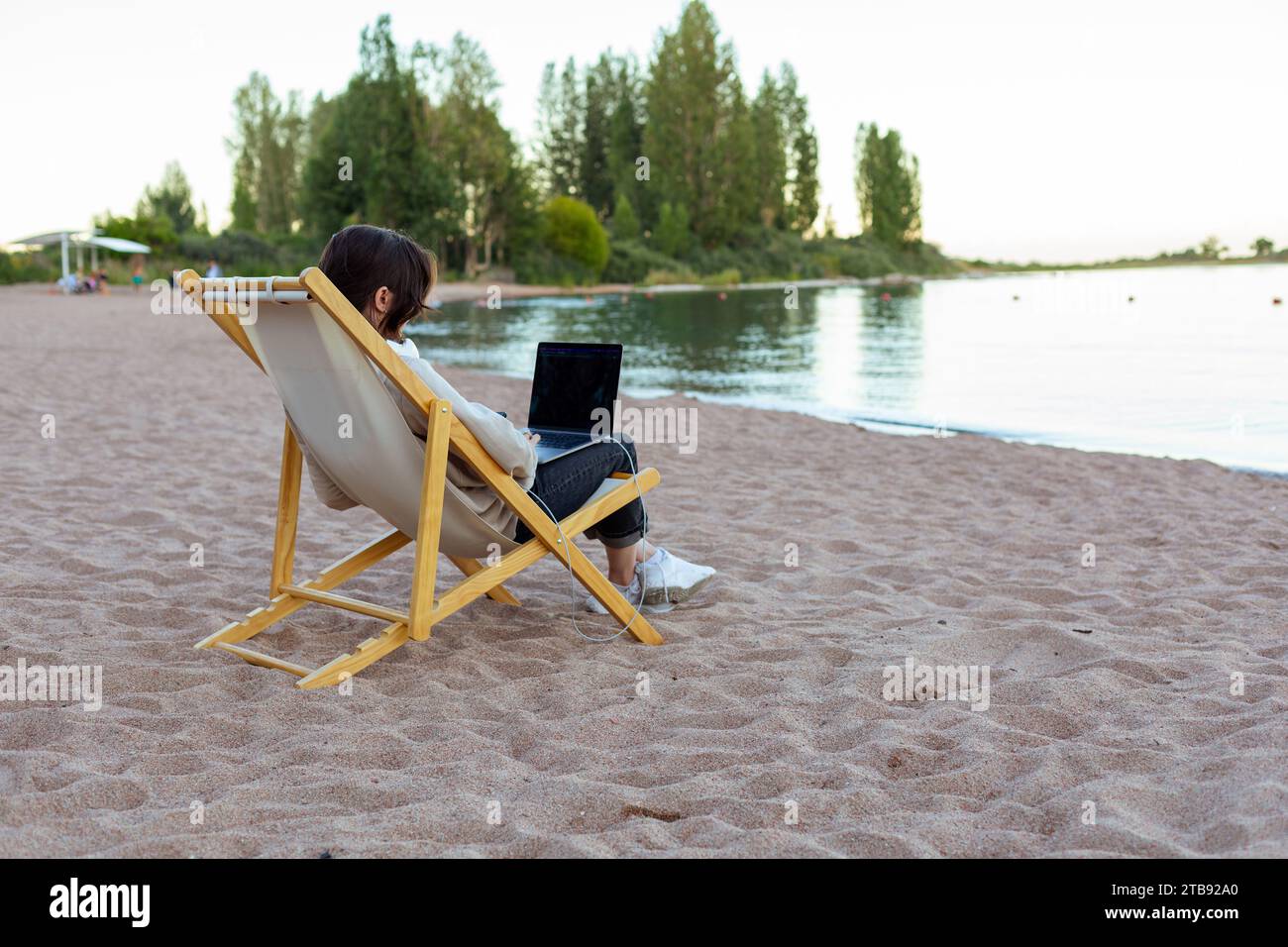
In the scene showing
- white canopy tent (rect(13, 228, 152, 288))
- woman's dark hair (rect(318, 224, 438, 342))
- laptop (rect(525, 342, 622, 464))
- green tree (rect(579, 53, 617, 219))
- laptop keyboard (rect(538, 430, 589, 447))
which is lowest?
laptop keyboard (rect(538, 430, 589, 447))

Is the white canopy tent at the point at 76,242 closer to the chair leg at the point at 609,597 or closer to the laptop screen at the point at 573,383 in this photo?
the laptop screen at the point at 573,383

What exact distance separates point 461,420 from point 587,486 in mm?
660

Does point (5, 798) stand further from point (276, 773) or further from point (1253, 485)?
point (1253, 485)

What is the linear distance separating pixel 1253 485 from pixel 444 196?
54.1 m

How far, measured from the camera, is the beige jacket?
3.27 m

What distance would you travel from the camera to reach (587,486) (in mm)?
3803

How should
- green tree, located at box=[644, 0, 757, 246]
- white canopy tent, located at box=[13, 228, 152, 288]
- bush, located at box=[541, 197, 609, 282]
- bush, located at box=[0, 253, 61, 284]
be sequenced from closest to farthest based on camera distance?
white canopy tent, located at box=[13, 228, 152, 288]
bush, located at box=[0, 253, 61, 284]
bush, located at box=[541, 197, 609, 282]
green tree, located at box=[644, 0, 757, 246]

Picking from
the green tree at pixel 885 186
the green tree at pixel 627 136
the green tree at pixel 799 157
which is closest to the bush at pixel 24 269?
the green tree at pixel 627 136

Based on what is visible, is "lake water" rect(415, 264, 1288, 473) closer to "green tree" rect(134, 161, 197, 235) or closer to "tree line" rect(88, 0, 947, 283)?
"tree line" rect(88, 0, 947, 283)

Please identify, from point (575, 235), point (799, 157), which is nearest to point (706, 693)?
point (575, 235)

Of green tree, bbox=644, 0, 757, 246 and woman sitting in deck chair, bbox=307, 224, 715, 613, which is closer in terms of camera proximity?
woman sitting in deck chair, bbox=307, 224, 715, 613

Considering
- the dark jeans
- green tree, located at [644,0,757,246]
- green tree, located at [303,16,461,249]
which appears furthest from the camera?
green tree, located at [644,0,757,246]

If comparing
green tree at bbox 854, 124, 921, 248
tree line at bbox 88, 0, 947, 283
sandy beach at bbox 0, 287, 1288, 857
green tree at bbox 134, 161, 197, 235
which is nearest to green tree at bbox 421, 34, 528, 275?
tree line at bbox 88, 0, 947, 283
